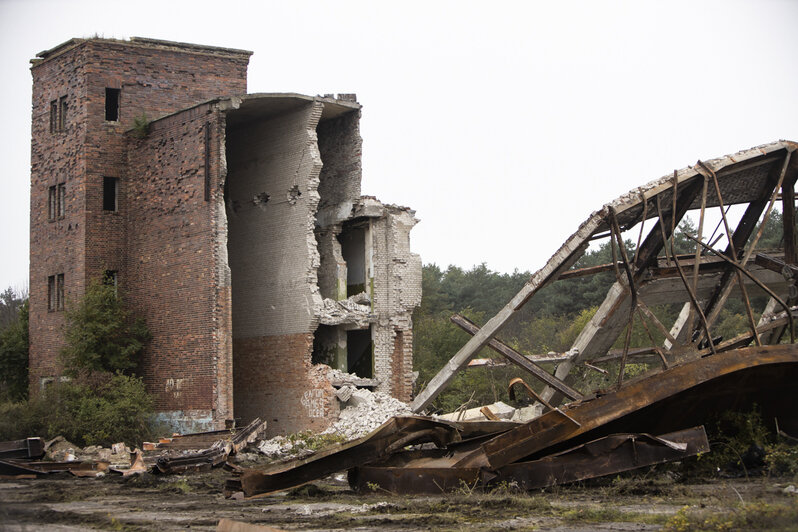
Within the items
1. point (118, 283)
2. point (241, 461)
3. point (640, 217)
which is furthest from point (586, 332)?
point (118, 283)

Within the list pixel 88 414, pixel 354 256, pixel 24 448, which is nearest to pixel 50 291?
pixel 88 414

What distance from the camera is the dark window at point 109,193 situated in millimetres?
21578

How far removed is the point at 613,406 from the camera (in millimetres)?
9633

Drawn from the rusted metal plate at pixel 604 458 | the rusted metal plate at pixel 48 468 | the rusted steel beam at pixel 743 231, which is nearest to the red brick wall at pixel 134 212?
the rusted metal plate at pixel 48 468

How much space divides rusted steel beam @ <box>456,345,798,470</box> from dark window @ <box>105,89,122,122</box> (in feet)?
50.8

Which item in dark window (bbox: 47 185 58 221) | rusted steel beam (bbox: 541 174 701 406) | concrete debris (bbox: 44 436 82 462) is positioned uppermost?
dark window (bbox: 47 185 58 221)

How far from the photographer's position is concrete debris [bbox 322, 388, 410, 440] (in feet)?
60.8

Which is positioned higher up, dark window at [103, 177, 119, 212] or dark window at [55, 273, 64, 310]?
dark window at [103, 177, 119, 212]

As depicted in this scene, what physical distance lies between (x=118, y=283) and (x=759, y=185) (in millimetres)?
14437

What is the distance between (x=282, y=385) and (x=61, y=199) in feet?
24.3

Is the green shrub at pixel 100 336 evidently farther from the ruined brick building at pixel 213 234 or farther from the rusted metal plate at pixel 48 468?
the rusted metal plate at pixel 48 468

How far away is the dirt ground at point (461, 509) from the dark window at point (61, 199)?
12050mm

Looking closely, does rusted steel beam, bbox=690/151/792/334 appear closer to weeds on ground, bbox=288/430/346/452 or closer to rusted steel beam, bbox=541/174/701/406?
rusted steel beam, bbox=541/174/701/406

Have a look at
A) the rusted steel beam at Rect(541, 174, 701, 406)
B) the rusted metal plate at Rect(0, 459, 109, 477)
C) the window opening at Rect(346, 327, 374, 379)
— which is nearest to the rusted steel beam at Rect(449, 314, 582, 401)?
the rusted steel beam at Rect(541, 174, 701, 406)
